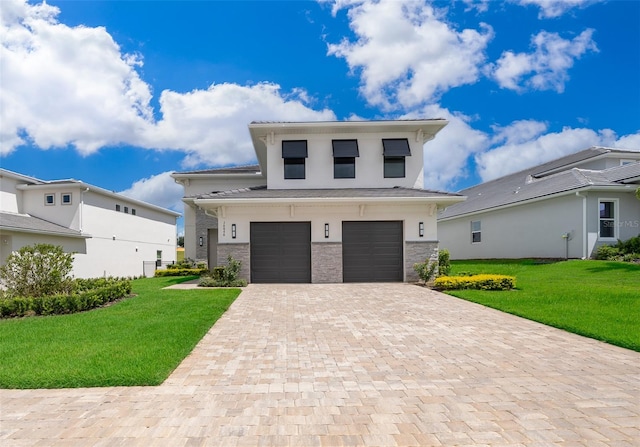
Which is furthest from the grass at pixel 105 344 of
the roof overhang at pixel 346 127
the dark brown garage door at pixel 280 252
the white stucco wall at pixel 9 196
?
the white stucco wall at pixel 9 196

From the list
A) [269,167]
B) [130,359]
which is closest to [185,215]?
[269,167]

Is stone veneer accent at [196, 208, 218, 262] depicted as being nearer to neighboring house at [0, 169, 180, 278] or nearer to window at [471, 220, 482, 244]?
neighboring house at [0, 169, 180, 278]

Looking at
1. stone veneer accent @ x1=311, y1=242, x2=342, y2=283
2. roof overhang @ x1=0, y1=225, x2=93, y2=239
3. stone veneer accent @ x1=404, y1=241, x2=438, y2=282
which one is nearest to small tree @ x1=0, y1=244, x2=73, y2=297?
roof overhang @ x1=0, y1=225, x2=93, y2=239

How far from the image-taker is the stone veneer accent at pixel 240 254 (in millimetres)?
14227

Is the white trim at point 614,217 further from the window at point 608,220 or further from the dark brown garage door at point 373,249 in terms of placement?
the dark brown garage door at point 373,249

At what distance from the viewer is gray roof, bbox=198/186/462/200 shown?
13672 millimetres

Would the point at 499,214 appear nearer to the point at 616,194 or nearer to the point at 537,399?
the point at 616,194

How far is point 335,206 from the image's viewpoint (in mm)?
14273

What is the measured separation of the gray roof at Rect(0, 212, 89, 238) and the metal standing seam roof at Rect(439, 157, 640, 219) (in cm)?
2491

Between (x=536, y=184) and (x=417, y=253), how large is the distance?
40.5 feet

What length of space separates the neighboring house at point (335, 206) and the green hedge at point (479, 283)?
2.21m

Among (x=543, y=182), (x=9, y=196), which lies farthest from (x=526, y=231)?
(x=9, y=196)

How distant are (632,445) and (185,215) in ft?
76.3

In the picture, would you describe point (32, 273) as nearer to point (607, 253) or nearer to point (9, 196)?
point (9, 196)
